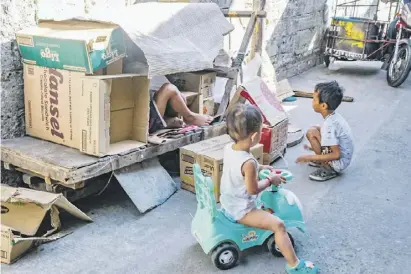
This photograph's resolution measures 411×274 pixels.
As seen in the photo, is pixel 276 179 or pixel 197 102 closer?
pixel 276 179

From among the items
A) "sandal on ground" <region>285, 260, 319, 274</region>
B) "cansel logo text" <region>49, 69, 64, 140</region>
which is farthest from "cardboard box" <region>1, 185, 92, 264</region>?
"sandal on ground" <region>285, 260, 319, 274</region>

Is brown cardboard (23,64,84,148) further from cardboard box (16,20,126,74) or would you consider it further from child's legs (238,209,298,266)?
child's legs (238,209,298,266)

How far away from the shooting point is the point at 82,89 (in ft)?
9.43

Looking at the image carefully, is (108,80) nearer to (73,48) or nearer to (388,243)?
Result: (73,48)

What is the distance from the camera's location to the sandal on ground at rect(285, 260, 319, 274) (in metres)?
2.35

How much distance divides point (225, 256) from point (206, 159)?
91cm

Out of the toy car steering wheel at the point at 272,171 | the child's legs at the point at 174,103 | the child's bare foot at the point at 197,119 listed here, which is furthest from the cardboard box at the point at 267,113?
the toy car steering wheel at the point at 272,171

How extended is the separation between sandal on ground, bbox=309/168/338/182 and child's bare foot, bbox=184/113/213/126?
0.98m

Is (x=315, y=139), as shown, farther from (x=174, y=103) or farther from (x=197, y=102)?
(x=174, y=103)

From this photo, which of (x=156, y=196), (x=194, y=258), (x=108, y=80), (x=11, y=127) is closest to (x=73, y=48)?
(x=108, y=80)

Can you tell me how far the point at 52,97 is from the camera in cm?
307

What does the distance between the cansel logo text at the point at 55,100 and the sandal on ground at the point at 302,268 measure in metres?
1.76

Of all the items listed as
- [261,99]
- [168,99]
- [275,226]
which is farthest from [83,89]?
[261,99]

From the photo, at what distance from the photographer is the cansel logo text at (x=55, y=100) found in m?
3.00
